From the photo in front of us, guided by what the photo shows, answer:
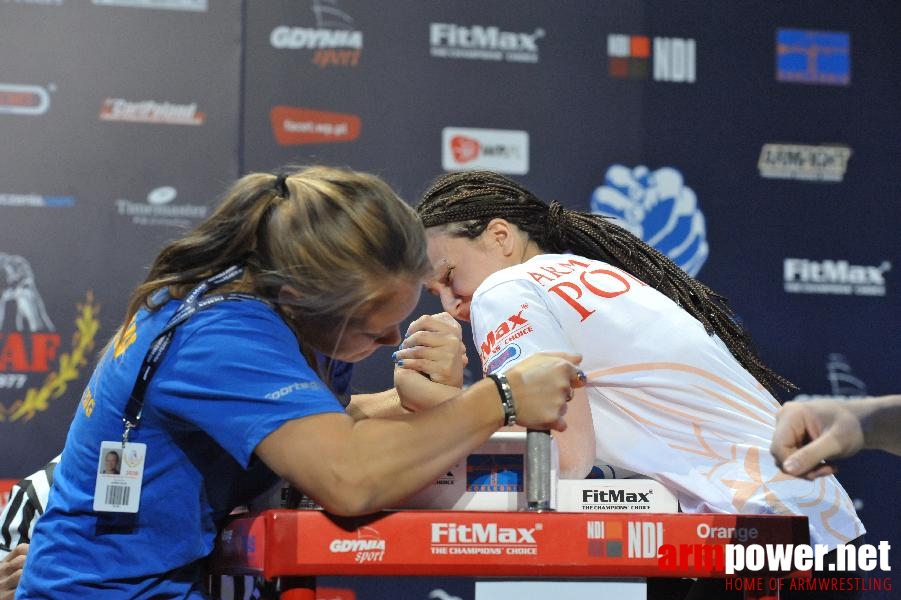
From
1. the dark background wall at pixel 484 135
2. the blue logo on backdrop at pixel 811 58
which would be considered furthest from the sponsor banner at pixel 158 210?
the blue logo on backdrop at pixel 811 58

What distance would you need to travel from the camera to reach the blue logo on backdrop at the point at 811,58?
165 inches

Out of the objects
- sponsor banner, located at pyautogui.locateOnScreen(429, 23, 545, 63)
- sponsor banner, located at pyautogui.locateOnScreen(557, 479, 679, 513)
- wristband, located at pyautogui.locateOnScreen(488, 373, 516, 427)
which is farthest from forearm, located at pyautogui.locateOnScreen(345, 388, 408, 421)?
sponsor banner, located at pyautogui.locateOnScreen(429, 23, 545, 63)

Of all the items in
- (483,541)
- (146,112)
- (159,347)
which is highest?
(146,112)

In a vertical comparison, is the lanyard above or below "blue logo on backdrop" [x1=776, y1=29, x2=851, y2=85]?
below

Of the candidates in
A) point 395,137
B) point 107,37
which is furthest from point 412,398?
point 107,37

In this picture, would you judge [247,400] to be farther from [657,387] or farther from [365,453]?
[657,387]

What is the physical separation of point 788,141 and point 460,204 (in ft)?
7.60

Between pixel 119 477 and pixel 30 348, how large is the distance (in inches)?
104

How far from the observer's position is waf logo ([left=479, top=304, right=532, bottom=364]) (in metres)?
1.71

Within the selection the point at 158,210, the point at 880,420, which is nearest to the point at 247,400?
the point at 880,420

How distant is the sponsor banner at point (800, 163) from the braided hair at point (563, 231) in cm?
199

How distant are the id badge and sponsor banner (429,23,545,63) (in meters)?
2.94

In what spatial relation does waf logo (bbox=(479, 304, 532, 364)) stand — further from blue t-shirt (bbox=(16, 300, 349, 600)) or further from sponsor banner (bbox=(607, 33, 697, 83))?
sponsor banner (bbox=(607, 33, 697, 83))

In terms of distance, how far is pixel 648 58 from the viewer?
4082 millimetres
